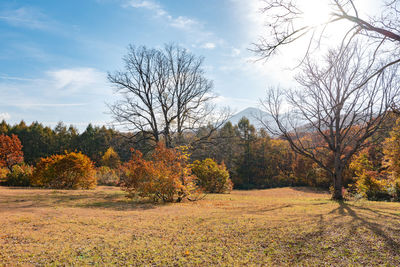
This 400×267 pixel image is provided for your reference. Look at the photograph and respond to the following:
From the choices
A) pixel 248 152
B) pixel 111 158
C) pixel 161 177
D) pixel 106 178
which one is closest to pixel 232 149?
pixel 106 178

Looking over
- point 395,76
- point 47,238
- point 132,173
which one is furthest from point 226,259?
point 395,76

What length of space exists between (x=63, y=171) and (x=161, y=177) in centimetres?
870

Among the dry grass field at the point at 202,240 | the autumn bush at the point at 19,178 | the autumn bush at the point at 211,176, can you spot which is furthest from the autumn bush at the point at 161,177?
the autumn bush at the point at 19,178

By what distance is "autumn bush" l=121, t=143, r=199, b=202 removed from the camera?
10.7 metres

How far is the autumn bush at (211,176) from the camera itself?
18.9m

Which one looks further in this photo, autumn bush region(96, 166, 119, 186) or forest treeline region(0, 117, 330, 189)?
autumn bush region(96, 166, 119, 186)

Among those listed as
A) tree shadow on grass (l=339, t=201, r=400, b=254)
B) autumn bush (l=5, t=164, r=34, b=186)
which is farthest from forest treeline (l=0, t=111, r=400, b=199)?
tree shadow on grass (l=339, t=201, r=400, b=254)

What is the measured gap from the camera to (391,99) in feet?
33.2

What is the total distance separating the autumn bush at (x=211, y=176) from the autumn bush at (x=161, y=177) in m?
7.12

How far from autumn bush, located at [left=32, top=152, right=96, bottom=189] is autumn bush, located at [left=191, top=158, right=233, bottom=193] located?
781 cm

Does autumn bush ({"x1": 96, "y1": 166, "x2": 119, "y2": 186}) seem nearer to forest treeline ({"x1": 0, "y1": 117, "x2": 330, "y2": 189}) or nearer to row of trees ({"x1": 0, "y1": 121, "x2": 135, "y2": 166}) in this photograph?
forest treeline ({"x1": 0, "y1": 117, "x2": 330, "y2": 189})

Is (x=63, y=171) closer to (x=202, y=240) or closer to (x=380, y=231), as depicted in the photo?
(x=202, y=240)

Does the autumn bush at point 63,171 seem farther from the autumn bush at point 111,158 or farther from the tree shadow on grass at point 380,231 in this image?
the autumn bush at point 111,158

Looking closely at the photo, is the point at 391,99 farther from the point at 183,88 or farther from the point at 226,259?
the point at 183,88
